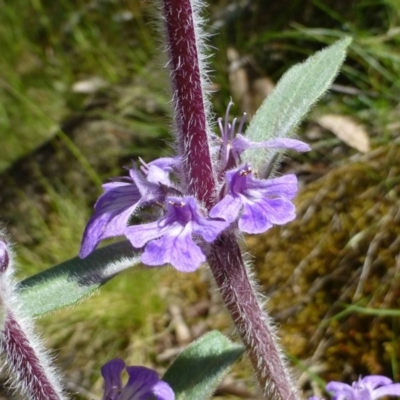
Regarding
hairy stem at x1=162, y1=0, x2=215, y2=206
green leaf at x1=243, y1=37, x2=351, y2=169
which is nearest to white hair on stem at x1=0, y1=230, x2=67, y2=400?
hairy stem at x1=162, y1=0, x2=215, y2=206

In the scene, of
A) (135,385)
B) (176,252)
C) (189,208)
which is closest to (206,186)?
(189,208)

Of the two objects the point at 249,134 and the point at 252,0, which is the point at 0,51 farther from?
the point at 249,134

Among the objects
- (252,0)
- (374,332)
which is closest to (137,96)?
(252,0)

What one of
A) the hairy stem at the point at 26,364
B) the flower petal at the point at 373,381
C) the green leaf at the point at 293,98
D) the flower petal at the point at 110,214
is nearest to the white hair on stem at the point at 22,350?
the hairy stem at the point at 26,364

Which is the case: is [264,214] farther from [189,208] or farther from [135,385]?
[135,385]

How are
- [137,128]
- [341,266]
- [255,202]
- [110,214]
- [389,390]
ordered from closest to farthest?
[255,202], [110,214], [389,390], [341,266], [137,128]

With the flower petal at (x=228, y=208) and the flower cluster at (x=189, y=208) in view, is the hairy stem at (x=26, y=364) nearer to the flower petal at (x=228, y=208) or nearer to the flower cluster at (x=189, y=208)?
the flower cluster at (x=189, y=208)
